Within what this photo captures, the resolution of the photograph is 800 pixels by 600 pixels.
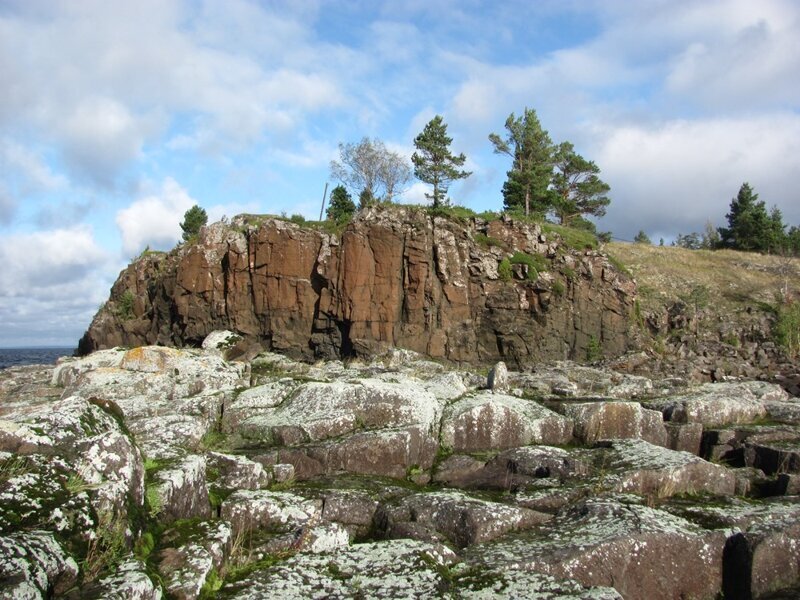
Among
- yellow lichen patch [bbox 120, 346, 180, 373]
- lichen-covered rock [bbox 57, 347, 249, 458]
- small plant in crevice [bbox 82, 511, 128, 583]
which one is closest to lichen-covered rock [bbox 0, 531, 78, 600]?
small plant in crevice [bbox 82, 511, 128, 583]

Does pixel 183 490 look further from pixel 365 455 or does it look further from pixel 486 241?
pixel 486 241

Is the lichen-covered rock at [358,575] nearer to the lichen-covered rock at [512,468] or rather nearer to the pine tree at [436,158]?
the lichen-covered rock at [512,468]

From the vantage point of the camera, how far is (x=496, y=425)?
1434 centimetres

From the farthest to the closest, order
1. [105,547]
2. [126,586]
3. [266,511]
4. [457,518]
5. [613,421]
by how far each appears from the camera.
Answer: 1. [613,421]
2. [457,518]
3. [266,511]
4. [105,547]
5. [126,586]

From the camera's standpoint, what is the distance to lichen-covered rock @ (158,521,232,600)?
6301 millimetres

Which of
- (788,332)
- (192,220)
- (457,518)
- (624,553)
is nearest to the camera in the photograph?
(624,553)

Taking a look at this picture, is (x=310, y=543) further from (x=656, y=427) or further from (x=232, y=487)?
(x=656, y=427)

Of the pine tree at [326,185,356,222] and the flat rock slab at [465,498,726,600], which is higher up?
the pine tree at [326,185,356,222]

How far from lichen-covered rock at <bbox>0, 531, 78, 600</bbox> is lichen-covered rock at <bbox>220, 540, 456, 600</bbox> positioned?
5.24 ft

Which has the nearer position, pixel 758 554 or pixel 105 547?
pixel 105 547

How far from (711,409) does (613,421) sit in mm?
4059

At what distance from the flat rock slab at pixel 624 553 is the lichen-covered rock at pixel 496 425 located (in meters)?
5.02

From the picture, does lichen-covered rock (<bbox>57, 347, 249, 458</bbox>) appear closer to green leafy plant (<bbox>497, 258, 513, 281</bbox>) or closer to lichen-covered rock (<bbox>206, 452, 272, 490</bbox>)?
lichen-covered rock (<bbox>206, 452, 272, 490</bbox>)

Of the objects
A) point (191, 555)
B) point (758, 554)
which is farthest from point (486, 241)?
point (191, 555)
